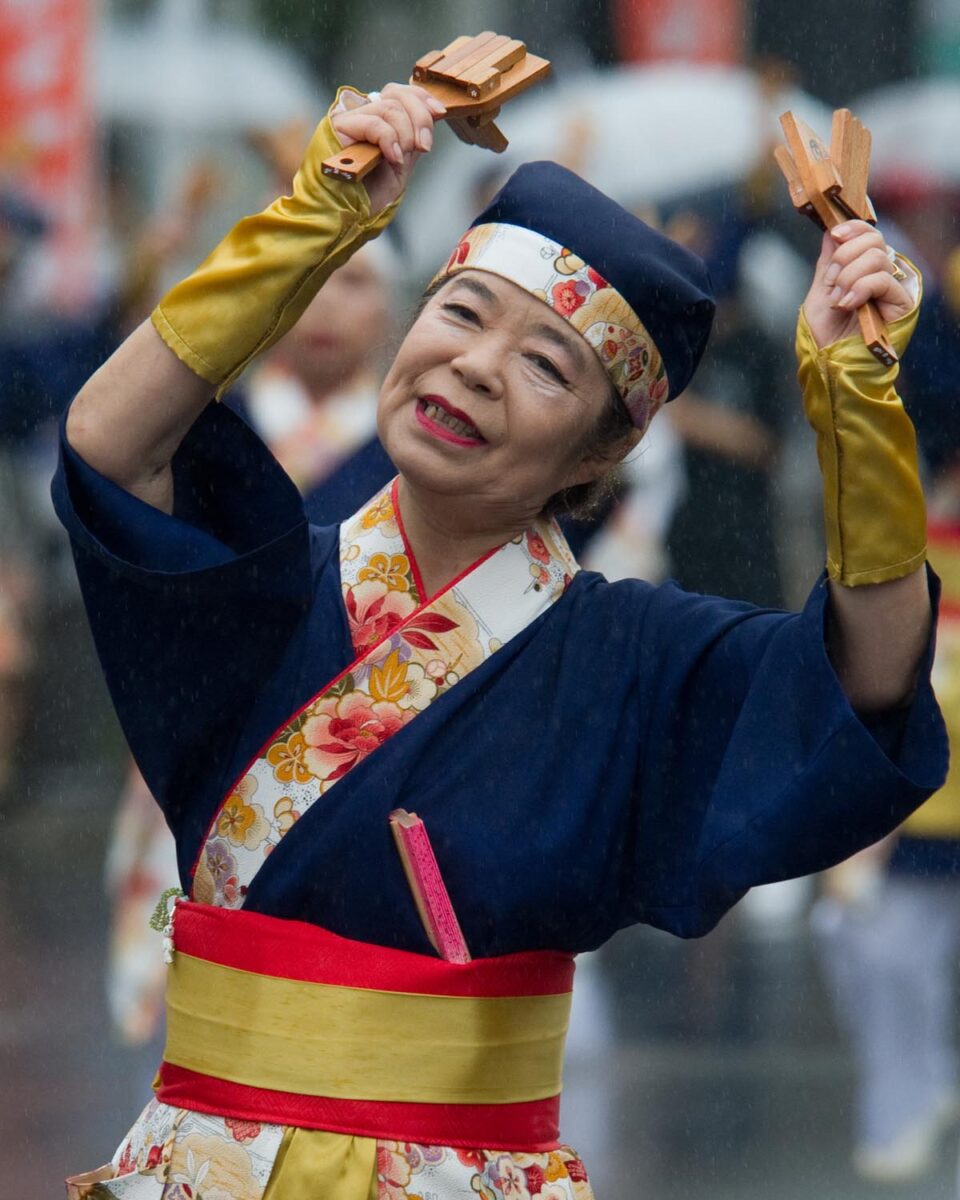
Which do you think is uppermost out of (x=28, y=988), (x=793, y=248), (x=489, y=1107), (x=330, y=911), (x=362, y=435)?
(x=330, y=911)

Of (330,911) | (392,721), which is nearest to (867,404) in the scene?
(392,721)

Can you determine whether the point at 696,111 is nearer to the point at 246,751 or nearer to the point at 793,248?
the point at 793,248

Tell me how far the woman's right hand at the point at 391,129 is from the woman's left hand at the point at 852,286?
423 millimetres

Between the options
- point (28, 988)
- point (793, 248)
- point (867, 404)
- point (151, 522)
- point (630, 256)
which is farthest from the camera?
point (793, 248)

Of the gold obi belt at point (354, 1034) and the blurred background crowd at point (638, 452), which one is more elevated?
the gold obi belt at point (354, 1034)

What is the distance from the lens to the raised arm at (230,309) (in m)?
2.17

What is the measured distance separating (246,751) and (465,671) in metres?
0.24

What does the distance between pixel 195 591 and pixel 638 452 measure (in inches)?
51.4

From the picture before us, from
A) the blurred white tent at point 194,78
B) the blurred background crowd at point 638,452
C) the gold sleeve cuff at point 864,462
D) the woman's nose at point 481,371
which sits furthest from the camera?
the blurred white tent at point 194,78

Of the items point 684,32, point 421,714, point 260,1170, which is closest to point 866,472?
point 421,714

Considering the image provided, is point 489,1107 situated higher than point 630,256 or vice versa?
point 630,256

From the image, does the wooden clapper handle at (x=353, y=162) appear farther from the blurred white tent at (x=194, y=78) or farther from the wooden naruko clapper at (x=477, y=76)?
the blurred white tent at (x=194, y=78)

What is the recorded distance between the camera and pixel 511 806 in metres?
2.26

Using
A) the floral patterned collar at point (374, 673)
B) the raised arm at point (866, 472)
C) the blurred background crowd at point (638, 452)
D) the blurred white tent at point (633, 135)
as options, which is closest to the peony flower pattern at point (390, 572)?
the floral patterned collar at point (374, 673)
